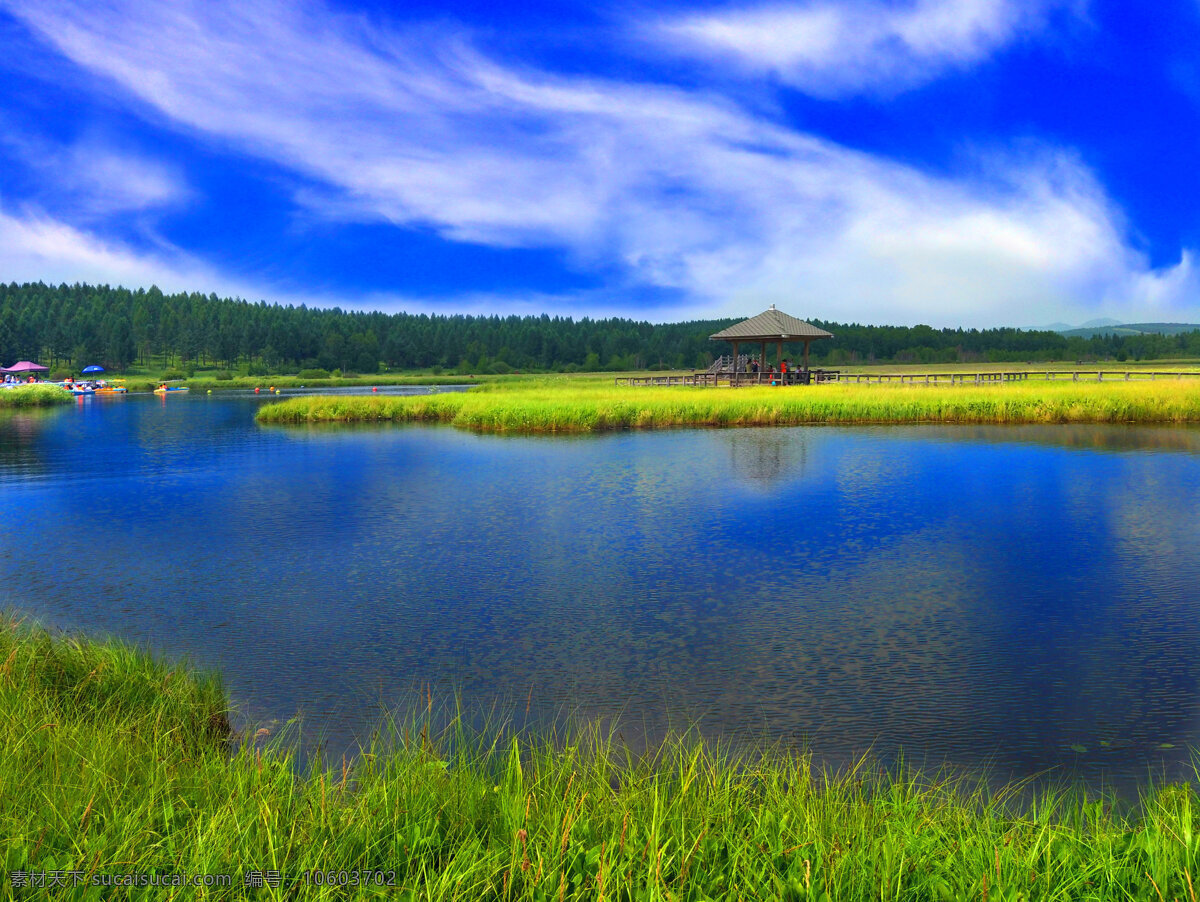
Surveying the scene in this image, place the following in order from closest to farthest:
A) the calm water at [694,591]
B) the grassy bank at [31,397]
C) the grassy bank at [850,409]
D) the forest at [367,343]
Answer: the calm water at [694,591] → the grassy bank at [850,409] → the grassy bank at [31,397] → the forest at [367,343]

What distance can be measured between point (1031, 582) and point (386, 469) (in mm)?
17595

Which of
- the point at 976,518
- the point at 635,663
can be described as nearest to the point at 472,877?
the point at 635,663

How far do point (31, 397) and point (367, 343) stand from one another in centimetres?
8624

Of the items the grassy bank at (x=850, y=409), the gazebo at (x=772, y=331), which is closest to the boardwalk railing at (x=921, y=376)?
the gazebo at (x=772, y=331)

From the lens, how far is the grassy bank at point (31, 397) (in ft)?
194

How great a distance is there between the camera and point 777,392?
146 ft

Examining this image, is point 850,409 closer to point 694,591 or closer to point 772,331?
point 772,331

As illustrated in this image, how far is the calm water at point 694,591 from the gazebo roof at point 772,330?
27.0 m

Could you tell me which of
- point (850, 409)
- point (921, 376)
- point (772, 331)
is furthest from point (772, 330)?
point (850, 409)

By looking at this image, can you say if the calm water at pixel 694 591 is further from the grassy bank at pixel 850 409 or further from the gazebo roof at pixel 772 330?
the gazebo roof at pixel 772 330

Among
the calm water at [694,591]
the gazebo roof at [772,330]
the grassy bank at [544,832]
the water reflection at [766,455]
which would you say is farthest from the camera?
the gazebo roof at [772,330]

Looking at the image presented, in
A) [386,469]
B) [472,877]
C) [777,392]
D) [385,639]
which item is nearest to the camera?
[472,877]

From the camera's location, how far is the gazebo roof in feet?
164

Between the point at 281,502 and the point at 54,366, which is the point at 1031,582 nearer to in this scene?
the point at 281,502
